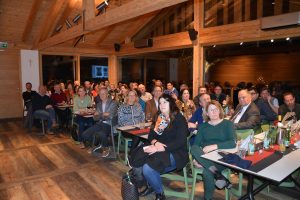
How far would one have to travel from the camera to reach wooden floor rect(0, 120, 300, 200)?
3332mm

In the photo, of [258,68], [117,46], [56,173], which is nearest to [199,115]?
[56,173]

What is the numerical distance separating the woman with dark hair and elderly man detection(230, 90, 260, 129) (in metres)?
1.13

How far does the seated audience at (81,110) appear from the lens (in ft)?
18.5

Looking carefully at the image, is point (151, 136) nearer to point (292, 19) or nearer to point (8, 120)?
point (292, 19)

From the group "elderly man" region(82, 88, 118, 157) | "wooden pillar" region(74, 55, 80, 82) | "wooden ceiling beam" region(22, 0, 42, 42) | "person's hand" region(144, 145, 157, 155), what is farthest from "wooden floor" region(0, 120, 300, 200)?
"wooden pillar" region(74, 55, 80, 82)

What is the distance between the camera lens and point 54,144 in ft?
18.7

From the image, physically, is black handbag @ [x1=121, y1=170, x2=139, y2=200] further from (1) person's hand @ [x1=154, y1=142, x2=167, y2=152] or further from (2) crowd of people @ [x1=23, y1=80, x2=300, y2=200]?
(1) person's hand @ [x1=154, y1=142, x2=167, y2=152]

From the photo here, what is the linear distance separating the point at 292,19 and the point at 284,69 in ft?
19.1

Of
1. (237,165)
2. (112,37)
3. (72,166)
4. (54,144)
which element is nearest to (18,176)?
(72,166)

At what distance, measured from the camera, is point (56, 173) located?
4039 mm

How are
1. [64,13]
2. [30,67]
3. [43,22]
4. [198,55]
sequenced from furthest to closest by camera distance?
[30,67], [64,13], [43,22], [198,55]

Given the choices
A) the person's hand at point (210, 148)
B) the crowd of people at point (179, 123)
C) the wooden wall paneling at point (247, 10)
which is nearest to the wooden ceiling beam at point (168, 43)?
the wooden wall paneling at point (247, 10)

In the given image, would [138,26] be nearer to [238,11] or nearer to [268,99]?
[238,11]

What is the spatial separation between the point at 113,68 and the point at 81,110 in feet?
18.1
